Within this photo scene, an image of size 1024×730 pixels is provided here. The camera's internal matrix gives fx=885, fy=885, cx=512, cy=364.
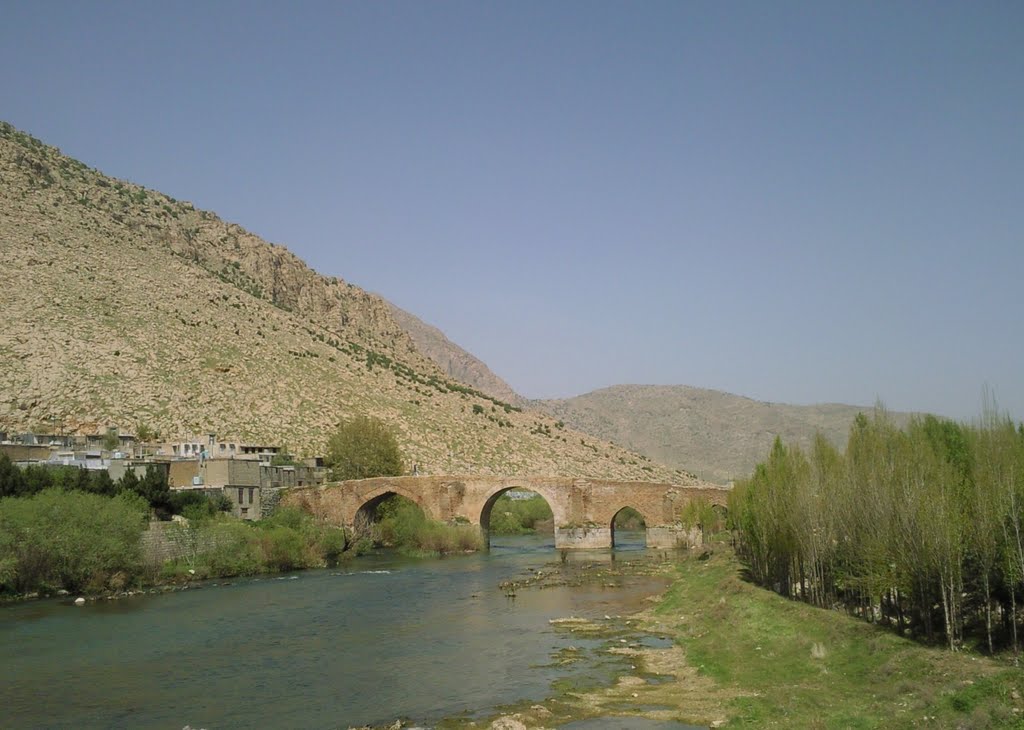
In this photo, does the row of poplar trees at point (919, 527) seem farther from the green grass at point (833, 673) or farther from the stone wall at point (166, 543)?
the stone wall at point (166, 543)

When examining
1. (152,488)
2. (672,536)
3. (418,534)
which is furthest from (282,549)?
(672,536)

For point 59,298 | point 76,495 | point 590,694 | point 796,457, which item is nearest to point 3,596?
point 76,495

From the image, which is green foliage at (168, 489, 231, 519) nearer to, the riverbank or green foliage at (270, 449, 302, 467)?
green foliage at (270, 449, 302, 467)

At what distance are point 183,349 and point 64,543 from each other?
Result: 35.8 meters

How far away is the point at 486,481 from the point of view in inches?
2168

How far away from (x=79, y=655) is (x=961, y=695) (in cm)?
2027

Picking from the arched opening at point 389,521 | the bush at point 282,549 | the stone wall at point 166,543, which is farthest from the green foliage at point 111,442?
the arched opening at point 389,521

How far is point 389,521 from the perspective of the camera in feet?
187

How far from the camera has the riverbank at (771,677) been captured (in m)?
13.0

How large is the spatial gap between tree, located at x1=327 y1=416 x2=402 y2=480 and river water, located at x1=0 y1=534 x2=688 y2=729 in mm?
21185

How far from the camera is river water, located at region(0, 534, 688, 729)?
17.7 metres

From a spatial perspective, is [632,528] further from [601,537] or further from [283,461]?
[283,461]

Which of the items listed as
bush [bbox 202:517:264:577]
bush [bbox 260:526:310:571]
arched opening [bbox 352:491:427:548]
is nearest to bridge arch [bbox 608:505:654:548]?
arched opening [bbox 352:491:427:548]

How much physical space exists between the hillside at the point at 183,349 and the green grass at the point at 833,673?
4527 cm
